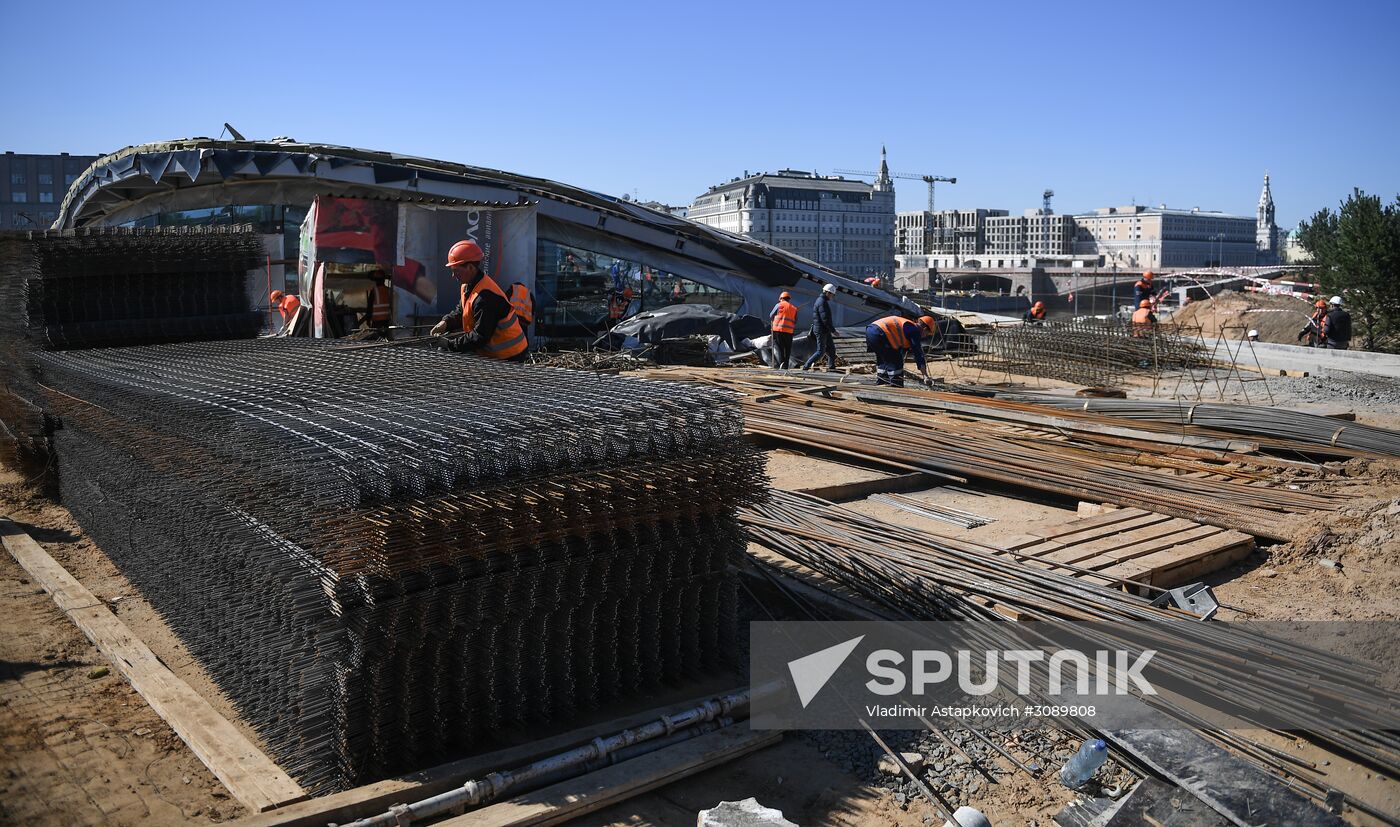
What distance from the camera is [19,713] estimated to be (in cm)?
494

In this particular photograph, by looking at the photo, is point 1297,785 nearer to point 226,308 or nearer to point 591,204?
point 226,308

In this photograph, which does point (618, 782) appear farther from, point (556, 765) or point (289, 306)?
point (289, 306)

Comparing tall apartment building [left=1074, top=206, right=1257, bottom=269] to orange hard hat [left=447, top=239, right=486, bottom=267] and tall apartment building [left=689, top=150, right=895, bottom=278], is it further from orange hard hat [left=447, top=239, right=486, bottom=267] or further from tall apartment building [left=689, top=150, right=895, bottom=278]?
orange hard hat [left=447, top=239, right=486, bottom=267]

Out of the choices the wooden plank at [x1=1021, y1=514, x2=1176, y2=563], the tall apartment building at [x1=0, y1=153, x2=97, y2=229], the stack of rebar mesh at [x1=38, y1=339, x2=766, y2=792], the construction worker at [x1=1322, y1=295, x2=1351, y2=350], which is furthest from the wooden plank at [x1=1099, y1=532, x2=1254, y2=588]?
the tall apartment building at [x1=0, y1=153, x2=97, y2=229]

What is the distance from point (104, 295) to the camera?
9.52m

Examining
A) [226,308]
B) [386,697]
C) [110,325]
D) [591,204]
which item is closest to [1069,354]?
[591,204]

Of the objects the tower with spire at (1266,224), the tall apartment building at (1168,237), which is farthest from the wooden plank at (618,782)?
the tower with spire at (1266,224)

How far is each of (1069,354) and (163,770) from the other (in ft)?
51.0

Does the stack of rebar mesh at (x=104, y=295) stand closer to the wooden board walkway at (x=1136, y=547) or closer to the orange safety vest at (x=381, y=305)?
the orange safety vest at (x=381, y=305)

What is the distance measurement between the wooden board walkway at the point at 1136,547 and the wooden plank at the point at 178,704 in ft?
14.0

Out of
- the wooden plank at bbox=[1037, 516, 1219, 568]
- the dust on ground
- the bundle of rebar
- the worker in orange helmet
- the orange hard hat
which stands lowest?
the dust on ground

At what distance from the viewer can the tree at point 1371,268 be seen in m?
24.5

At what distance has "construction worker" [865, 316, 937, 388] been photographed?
1222 cm

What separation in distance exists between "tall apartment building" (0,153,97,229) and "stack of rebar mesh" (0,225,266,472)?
6807cm
